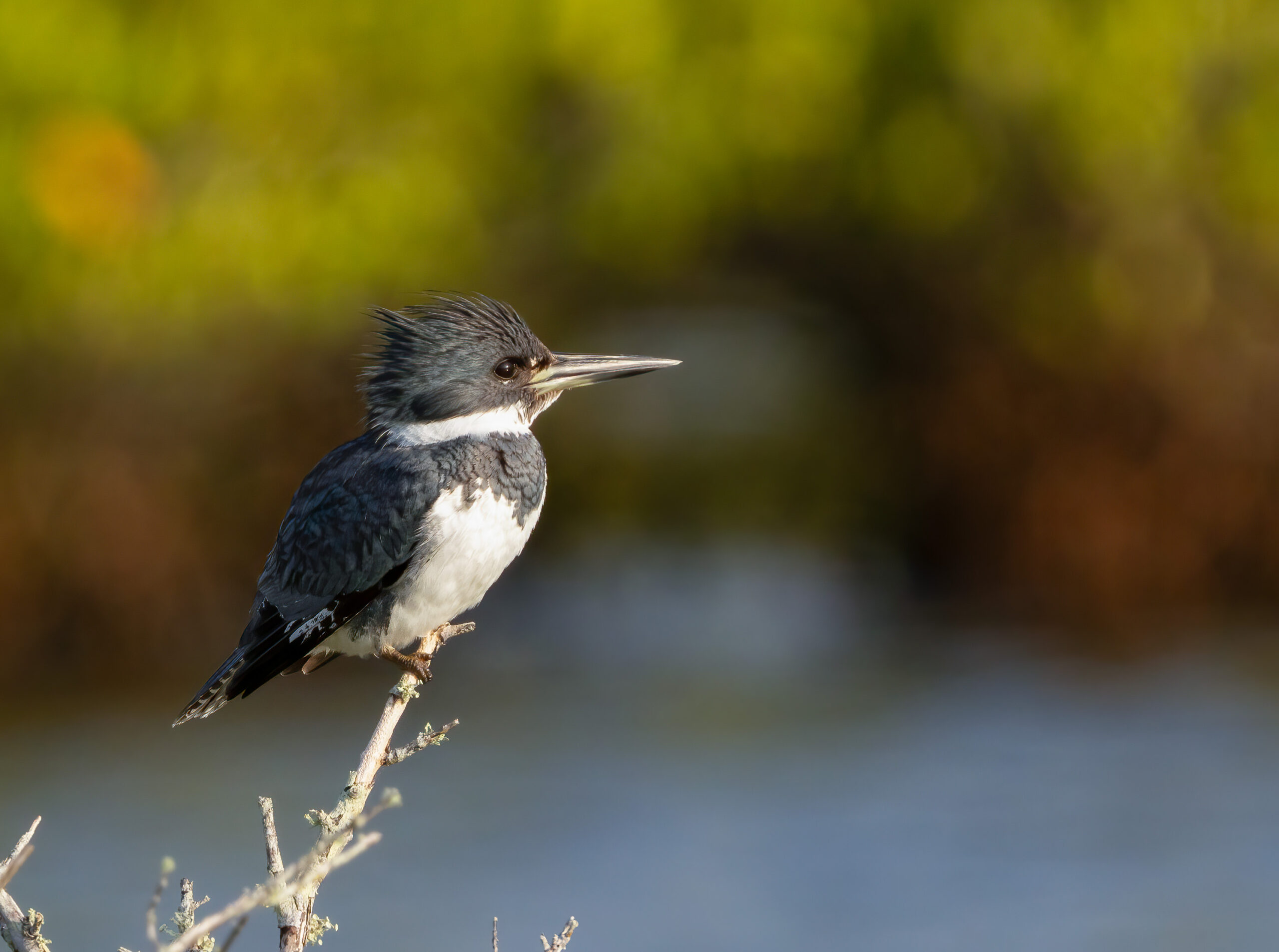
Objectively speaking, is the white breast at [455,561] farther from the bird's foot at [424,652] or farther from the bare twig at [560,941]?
the bare twig at [560,941]

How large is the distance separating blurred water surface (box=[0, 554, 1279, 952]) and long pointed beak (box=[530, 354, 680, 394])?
5.91m

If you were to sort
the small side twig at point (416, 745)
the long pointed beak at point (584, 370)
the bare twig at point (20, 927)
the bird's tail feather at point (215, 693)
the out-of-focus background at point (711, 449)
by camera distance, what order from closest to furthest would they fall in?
the bare twig at point (20, 927)
the small side twig at point (416, 745)
the bird's tail feather at point (215, 693)
the long pointed beak at point (584, 370)
the out-of-focus background at point (711, 449)

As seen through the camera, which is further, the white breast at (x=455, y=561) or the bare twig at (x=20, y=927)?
the white breast at (x=455, y=561)

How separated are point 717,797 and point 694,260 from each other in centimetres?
879

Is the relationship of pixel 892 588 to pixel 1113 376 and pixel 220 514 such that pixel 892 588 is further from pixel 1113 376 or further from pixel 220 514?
pixel 220 514

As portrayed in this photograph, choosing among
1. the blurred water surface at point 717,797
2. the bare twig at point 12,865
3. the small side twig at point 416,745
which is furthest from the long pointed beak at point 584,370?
the blurred water surface at point 717,797

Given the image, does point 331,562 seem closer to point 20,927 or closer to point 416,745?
point 416,745

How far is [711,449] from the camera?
17.9m

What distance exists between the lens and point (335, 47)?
15.0 metres

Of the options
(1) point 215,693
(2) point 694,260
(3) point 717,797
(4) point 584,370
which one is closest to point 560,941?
(1) point 215,693

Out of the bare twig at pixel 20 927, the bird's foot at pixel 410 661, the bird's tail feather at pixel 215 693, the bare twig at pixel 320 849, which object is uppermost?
the bird's foot at pixel 410 661

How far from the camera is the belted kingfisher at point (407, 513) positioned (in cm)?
340

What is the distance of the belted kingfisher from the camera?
11.1 ft

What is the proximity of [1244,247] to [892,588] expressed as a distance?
4843mm
